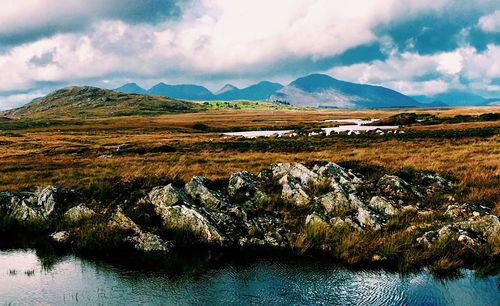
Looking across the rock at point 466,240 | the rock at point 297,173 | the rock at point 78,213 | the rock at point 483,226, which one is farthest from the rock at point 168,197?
the rock at point 483,226

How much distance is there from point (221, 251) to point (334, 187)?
9878 millimetres

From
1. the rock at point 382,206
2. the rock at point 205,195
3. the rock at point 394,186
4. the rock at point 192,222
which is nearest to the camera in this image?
the rock at point 192,222

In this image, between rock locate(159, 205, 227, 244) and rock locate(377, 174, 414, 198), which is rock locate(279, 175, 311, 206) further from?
rock locate(159, 205, 227, 244)

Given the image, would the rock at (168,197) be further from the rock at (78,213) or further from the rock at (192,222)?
the rock at (78,213)

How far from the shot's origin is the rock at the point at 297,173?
101 feet

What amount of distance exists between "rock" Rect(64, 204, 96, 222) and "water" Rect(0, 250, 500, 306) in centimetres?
547

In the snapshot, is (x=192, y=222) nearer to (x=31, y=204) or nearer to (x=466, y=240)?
(x=31, y=204)

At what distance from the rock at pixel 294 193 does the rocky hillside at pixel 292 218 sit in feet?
0.27

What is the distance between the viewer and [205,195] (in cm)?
2797

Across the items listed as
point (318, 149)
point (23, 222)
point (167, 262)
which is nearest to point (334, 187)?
point (167, 262)

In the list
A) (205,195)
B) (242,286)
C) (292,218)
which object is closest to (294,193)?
(292,218)

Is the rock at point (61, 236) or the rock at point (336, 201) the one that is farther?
the rock at point (336, 201)

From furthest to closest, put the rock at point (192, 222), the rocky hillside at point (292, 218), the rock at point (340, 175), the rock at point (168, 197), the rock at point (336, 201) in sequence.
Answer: the rock at point (340, 175), the rock at point (168, 197), the rock at point (336, 201), the rock at point (192, 222), the rocky hillside at point (292, 218)

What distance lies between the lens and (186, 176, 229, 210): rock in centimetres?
2716
